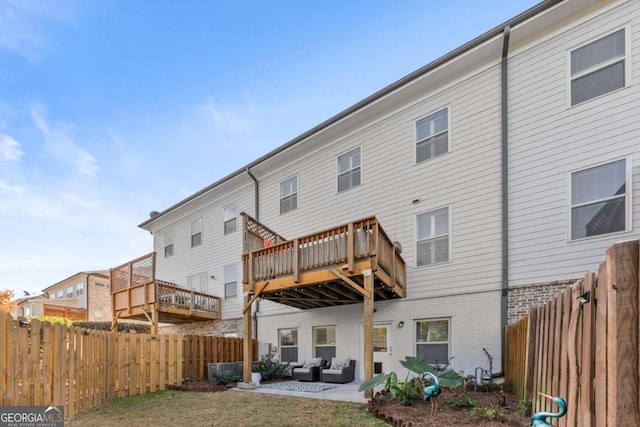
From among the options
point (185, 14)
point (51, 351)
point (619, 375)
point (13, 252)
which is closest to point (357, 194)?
point (185, 14)

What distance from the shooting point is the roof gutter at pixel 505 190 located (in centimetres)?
911

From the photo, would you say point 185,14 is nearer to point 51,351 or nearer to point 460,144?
point 460,144

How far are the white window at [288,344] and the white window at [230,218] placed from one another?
15.6ft

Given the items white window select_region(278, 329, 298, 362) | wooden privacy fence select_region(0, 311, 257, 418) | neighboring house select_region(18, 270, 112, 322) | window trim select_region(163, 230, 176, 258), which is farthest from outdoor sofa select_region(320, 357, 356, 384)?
neighboring house select_region(18, 270, 112, 322)

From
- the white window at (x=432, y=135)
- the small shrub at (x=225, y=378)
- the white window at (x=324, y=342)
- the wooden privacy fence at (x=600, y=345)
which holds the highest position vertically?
the white window at (x=432, y=135)

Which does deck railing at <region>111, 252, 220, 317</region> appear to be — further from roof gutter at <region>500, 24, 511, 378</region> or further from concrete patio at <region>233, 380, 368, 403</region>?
roof gutter at <region>500, 24, 511, 378</region>

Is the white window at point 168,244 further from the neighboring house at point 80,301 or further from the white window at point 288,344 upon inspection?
the neighboring house at point 80,301

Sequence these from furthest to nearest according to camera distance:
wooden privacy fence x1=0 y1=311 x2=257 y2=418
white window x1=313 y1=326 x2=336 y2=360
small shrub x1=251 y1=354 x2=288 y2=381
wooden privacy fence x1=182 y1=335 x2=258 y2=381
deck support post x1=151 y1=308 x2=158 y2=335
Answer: deck support post x1=151 y1=308 x2=158 y2=335 → white window x1=313 y1=326 x2=336 y2=360 → small shrub x1=251 y1=354 x2=288 y2=381 → wooden privacy fence x1=182 y1=335 x2=258 y2=381 → wooden privacy fence x1=0 y1=311 x2=257 y2=418

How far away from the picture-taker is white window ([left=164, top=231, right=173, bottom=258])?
20000 millimetres

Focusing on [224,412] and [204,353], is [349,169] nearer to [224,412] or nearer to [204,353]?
[204,353]

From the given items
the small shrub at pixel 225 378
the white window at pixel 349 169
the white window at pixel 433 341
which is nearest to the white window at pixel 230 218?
the white window at pixel 349 169

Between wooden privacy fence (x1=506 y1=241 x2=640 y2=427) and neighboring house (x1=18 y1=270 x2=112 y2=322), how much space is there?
3303cm

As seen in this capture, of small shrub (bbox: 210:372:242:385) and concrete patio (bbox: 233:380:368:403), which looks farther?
small shrub (bbox: 210:372:242:385)

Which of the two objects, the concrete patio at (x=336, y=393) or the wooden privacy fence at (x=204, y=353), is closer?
the concrete patio at (x=336, y=393)
